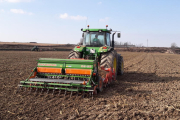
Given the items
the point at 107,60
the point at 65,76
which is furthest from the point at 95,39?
the point at 65,76

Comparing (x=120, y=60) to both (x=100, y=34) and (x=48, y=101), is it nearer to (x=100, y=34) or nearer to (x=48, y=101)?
(x=100, y=34)

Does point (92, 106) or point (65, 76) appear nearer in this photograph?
point (92, 106)

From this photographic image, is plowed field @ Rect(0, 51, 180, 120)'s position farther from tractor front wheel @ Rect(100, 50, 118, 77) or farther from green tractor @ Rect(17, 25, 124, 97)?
tractor front wheel @ Rect(100, 50, 118, 77)

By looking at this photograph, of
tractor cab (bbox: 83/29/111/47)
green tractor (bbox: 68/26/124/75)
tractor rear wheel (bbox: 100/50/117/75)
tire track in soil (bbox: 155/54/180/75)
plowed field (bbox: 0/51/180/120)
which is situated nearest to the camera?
plowed field (bbox: 0/51/180/120)

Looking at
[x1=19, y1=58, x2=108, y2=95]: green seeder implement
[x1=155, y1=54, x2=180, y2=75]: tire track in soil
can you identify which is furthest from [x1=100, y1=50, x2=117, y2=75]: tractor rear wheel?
[x1=155, y1=54, x2=180, y2=75]: tire track in soil

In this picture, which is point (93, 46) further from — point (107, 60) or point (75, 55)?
point (107, 60)

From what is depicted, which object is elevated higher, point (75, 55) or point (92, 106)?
point (75, 55)

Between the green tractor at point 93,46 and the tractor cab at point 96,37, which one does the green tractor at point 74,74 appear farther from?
the tractor cab at point 96,37

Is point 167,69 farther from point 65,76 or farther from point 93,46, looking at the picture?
point 65,76

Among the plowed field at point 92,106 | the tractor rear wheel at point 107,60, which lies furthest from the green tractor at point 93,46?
the plowed field at point 92,106

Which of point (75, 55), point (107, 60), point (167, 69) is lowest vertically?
point (167, 69)

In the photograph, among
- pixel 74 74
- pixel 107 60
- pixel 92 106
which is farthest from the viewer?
pixel 107 60

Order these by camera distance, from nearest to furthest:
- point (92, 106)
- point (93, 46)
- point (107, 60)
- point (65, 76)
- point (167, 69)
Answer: point (92, 106)
point (65, 76)
point (107, 60)
point (93, 46)
point (167, 69)

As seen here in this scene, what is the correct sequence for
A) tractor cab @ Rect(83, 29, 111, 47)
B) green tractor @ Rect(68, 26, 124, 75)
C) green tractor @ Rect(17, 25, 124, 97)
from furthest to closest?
tractor cab @ Rect(83, 29, 111, 47)
green tractor @ Rect(68, 26, 124, 75)
green tractor @ Rect(17, 25, 124, 97)
